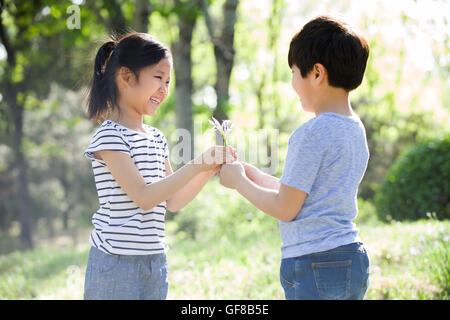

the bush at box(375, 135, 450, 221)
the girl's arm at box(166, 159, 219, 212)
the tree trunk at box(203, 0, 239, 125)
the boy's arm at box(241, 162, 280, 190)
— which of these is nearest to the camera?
the boy's arm at box(241, 162, 280, 190)

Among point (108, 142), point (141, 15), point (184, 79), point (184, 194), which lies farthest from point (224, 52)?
point (108, 142)

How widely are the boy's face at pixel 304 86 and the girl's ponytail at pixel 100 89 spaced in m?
0.91

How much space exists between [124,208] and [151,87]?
610 millimetres

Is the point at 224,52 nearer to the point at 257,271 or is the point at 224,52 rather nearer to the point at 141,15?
the point at 141,15

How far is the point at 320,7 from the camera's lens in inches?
725

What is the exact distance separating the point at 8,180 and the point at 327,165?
25.2 m

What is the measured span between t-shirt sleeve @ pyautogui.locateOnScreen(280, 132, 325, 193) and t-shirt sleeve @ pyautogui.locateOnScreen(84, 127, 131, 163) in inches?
30.2

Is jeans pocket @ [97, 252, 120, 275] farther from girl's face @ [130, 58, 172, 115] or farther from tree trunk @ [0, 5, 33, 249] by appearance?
tree trunk @ [0, 5, 33, 249]

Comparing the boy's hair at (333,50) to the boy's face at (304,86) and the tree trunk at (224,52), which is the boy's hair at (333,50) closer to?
the boy's face at (304,86)

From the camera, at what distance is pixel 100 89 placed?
2328 mm

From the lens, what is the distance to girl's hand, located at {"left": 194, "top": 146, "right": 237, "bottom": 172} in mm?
2232

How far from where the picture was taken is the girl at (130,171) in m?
2.09

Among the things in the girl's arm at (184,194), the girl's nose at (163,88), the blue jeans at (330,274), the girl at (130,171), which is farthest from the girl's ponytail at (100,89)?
the blue jeans at (330,274)

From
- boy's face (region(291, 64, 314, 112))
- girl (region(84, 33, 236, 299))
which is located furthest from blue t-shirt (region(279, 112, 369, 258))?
girl (region(84, 33, 236, 299))
